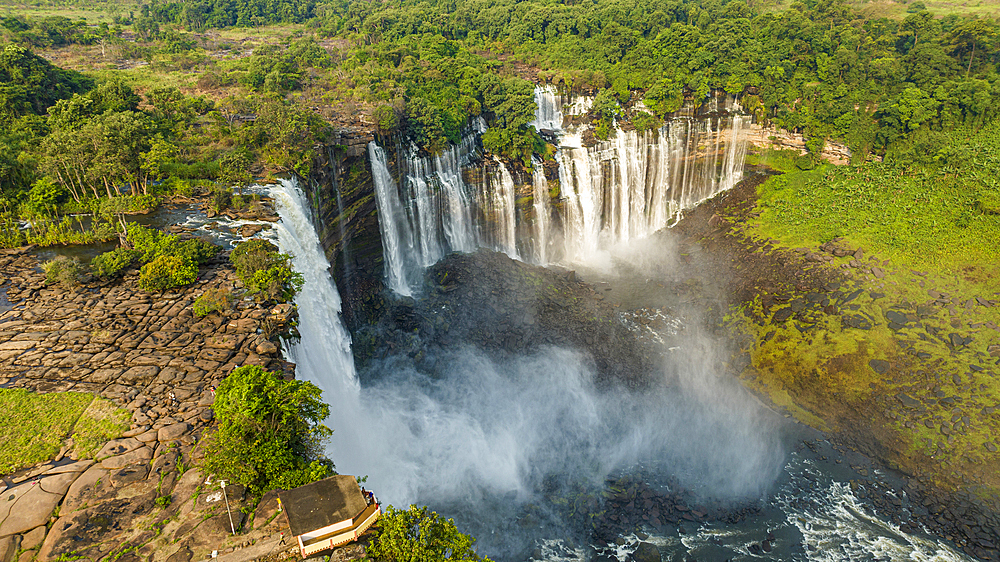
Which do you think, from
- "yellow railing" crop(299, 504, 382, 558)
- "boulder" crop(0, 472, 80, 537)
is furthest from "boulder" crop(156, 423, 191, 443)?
"yellow railing" crop(299, 504, 382, 558)

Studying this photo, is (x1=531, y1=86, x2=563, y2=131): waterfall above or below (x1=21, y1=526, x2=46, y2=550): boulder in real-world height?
above

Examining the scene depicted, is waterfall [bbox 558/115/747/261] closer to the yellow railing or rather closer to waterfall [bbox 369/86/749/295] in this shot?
waterfall [bbox 369/86/749/295]

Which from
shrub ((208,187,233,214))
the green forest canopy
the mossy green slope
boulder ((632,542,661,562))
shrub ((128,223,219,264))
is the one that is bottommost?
boulder ((632,542,661,562))

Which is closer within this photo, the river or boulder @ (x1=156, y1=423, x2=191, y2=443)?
boulder @ (x1=156, y1=423, x2=191, y2=443)

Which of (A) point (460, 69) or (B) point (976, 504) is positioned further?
(A) point (460, 69)

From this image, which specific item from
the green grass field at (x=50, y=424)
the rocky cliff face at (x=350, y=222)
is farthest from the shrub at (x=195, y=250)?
the rocky cliff face at (x=350, y=222)

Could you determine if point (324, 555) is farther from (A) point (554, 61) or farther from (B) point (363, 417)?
(A) point (554, 61)

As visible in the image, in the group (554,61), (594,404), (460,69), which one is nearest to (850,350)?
(594,404)
